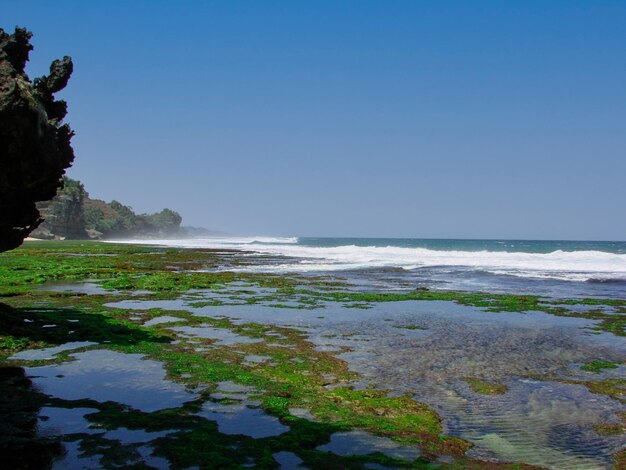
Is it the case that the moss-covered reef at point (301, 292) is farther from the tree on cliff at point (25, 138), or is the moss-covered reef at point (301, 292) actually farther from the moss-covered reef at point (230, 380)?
the tree on cliff at point (25, 138)

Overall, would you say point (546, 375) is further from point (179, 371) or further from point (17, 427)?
point (17, 427)

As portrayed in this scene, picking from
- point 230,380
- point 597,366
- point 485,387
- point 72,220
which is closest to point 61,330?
point 230,380

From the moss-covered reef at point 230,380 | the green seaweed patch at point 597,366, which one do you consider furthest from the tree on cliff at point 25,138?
the green seaweed patch at point 597,366

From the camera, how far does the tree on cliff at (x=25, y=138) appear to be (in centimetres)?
1171

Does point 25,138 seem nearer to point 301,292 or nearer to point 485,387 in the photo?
point 485,387

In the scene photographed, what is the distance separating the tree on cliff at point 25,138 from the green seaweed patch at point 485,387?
12624 millimetres

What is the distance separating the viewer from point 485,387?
11320 millimetres

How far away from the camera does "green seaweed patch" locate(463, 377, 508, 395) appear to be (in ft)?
36.0

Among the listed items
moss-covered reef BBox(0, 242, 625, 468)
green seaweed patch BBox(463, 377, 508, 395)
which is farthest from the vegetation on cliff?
green seaweed patch BBox(463, 377, 508, 395)

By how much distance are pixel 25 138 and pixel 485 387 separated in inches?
511

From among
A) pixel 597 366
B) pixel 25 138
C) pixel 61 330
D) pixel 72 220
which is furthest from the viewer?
pixel 72 220

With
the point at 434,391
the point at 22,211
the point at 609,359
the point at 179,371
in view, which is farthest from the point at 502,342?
the point at 22,211

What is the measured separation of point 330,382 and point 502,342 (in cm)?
792

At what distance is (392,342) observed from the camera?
1606 cm
